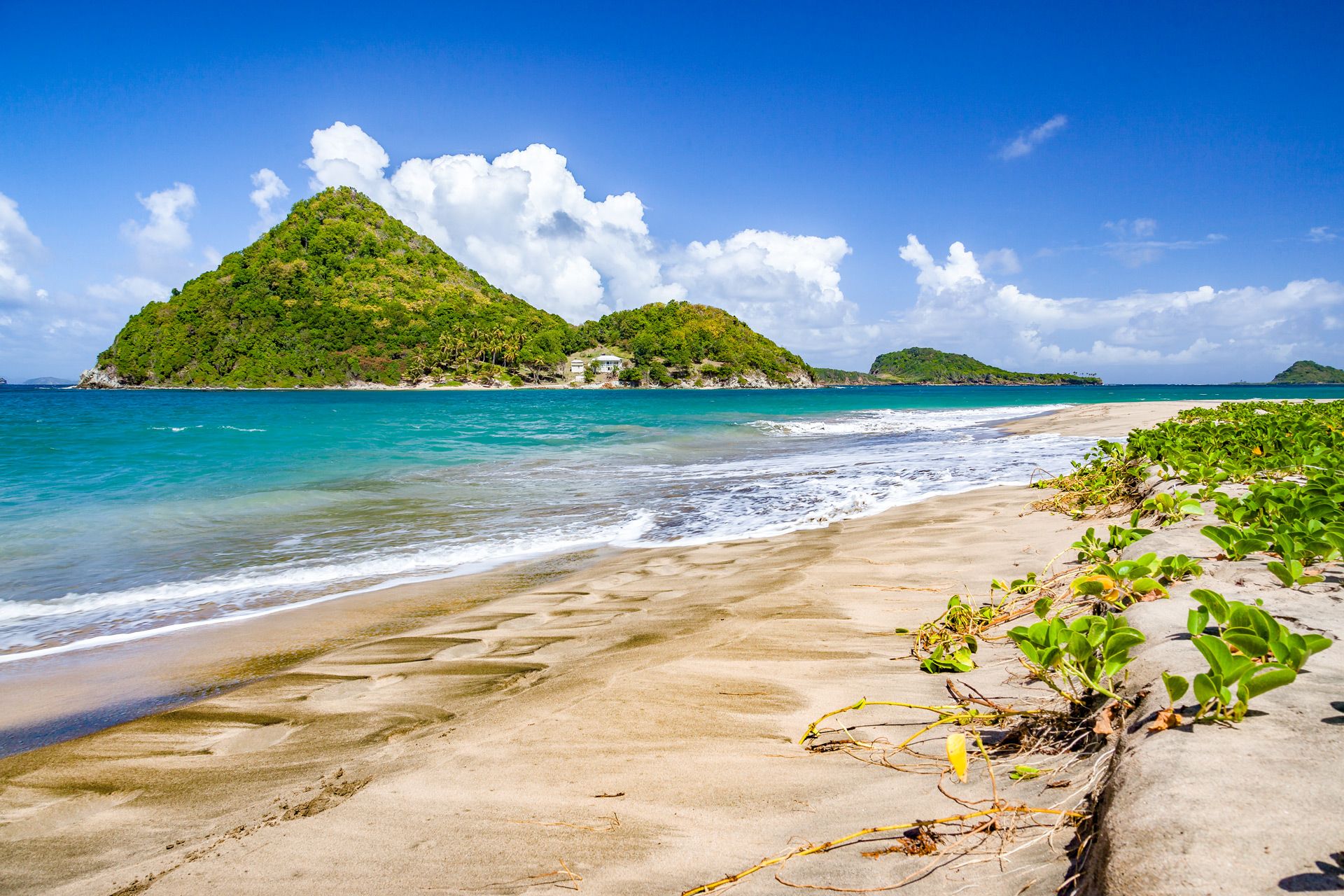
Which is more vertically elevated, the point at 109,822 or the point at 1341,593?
the point at 1341,593

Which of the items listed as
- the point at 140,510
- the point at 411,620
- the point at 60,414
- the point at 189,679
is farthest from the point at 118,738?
the point at 60,414

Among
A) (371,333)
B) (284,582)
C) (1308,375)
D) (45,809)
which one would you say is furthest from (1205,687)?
(1308,375)

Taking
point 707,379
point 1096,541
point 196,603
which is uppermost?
point 707,379

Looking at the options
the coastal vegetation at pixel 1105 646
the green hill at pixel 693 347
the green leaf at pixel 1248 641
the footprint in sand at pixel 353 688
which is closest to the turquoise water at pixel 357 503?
the footprint in sand at pixel 353 688

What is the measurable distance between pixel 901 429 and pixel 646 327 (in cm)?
14430

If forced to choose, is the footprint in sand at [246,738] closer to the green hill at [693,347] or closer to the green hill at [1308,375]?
the green hill at [693,347]

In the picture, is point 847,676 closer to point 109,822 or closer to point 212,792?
point 212,792

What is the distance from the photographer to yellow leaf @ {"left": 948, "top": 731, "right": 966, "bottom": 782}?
5.61 feet

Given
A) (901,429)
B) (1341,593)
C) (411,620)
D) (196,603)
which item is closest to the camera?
(1341,593)

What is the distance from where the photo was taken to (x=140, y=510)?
991 cm

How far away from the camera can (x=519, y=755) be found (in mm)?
2590

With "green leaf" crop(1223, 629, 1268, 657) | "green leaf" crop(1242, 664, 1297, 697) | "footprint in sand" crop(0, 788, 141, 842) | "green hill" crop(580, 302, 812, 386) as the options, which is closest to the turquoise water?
"footprint in sand" crop(0, 788, 141, 842)

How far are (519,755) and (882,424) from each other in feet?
92.5

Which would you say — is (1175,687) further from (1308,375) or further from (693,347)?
(1308,375)
